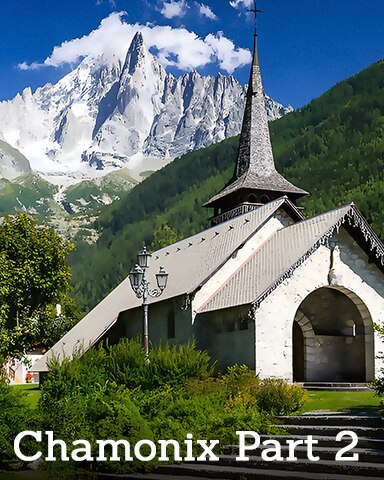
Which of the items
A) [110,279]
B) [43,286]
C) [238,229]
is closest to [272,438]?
[238,229]

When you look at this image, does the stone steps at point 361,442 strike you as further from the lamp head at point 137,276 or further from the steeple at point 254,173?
the steeple at point 254,173

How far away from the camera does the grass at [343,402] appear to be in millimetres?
19688

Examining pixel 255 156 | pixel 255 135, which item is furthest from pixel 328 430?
pixel 255 135

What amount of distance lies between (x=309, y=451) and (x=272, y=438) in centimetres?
218

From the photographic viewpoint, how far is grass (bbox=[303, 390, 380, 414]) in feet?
64.6

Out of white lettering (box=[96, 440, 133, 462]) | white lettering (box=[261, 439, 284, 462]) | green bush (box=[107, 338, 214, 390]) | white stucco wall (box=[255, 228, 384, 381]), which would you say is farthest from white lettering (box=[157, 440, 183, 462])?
white stucco wall (box=[255, 228, 384, 381])

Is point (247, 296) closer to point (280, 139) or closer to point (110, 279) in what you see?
point (110, 279)

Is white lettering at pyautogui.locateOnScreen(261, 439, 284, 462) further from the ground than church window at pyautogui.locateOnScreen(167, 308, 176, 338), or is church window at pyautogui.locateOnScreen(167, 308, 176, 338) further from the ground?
church window at pyautogui.locateOnScreen(167, 308, 176, 338)

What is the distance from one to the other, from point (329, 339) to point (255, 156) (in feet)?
51.1

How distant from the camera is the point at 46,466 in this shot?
15742mm

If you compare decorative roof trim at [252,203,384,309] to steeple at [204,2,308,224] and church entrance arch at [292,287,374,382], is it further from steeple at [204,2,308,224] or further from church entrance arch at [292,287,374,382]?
steeple at [204,2,308,224]

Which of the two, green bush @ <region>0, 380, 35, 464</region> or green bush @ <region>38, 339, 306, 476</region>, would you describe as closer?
green bush @ <region>38, 339, 306, 476</region>

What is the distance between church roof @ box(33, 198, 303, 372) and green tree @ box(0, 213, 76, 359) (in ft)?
24.8

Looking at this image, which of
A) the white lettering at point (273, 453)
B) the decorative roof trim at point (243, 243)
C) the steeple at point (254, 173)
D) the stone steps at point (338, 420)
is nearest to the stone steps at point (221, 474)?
the white lettering at point (273, 453)
